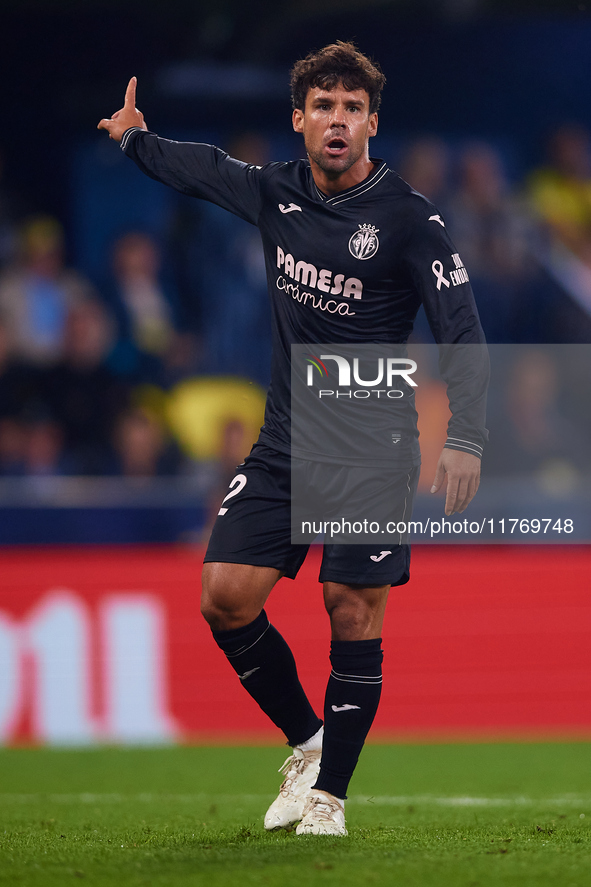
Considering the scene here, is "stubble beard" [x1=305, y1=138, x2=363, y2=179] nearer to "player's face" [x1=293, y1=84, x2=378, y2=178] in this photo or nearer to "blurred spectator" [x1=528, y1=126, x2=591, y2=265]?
"player's face" [x1=293, y1=84, x2=378, y2=178]

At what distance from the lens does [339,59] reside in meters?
3.38

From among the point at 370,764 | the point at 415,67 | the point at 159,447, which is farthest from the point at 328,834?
the point at 415,67

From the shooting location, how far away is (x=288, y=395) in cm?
349

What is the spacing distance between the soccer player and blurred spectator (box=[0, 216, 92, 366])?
499 centimetres

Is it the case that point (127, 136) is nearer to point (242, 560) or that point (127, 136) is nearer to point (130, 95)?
point (130, 95)

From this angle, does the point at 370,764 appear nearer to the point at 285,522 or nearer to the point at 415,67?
the point at 285,522

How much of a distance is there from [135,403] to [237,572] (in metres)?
4.90

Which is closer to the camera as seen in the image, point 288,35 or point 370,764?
point 370,764

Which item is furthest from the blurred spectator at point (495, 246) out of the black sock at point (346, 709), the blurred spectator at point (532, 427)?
the black sock at point (346, 709)

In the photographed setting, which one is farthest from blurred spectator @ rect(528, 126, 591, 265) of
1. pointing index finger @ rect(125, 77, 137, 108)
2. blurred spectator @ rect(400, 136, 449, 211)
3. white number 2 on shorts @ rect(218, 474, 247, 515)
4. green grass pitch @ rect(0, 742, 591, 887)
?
white number 2 on shorts @ rect(218, 474, 247, 515)

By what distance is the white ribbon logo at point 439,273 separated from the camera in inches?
127

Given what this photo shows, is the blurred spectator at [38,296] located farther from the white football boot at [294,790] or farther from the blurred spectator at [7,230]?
the white football boot at [294,790]

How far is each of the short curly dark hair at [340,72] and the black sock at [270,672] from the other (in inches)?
63.0

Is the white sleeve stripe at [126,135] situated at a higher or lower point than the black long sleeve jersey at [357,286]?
higher
